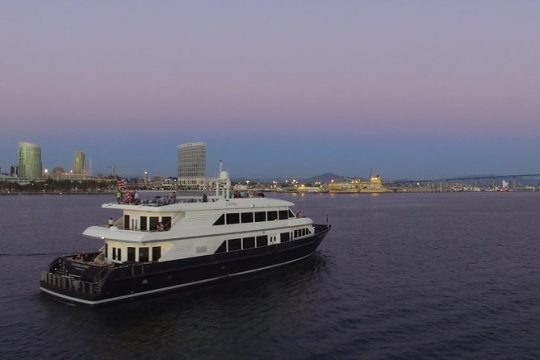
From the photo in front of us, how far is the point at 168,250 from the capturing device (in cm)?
3038

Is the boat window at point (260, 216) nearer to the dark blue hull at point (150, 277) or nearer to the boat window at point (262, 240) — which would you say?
the boat window at point (262, 240)

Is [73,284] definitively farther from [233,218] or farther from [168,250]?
[233,218]

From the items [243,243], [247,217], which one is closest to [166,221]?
[243,243]

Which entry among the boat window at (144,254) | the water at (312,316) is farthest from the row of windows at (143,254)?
the water at (312,316)

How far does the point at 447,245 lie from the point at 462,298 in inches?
1009

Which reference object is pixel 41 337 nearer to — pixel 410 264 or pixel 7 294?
pixel 7 294

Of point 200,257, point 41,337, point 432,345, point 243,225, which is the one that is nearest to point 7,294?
point 41,337

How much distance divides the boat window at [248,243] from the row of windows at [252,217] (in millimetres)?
1325

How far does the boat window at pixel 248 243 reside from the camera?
35531 mm

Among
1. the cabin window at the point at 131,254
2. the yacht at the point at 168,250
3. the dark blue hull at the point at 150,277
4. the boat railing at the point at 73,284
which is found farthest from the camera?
the cabin window at the point at 131,254

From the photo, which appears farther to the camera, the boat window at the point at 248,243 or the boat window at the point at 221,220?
the boat window at the point at 248,243

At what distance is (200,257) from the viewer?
31875mm

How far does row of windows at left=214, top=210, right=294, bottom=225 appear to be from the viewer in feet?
113

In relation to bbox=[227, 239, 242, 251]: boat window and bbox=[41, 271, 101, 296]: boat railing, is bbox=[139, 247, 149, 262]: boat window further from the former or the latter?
bbox=[227, 239, 242, 251]: boat window
